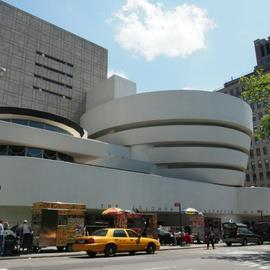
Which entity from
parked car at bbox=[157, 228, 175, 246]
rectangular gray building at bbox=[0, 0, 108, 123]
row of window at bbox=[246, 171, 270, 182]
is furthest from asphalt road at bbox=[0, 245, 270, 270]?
row of window at bbox=[246, 171, 270, 182]

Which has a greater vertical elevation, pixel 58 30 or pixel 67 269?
pixel 58 30

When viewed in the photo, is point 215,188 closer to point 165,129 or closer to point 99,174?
point 165,129

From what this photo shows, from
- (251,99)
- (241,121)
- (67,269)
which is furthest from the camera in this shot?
(241,121)

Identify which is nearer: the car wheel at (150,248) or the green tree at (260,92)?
the car wheel at (150,248)

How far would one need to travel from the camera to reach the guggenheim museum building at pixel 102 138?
3631 centimetres

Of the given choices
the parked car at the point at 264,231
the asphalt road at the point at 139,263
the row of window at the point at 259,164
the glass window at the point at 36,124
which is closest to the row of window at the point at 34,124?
the glass window at the point at 36,124

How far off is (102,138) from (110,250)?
142 ft

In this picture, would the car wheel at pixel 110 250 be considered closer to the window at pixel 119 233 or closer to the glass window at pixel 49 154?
the window at pixel 119 233

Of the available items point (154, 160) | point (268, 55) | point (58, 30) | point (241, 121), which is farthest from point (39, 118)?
point (268, 55)

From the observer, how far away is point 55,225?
2328 cm

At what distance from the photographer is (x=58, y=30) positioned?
79000 mm

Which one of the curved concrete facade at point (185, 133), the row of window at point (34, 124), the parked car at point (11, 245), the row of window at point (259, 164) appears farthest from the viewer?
the row of window at point (259, 164)

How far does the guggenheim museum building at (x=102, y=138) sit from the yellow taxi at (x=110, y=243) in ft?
41.4

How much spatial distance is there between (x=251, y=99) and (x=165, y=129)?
3032cm
